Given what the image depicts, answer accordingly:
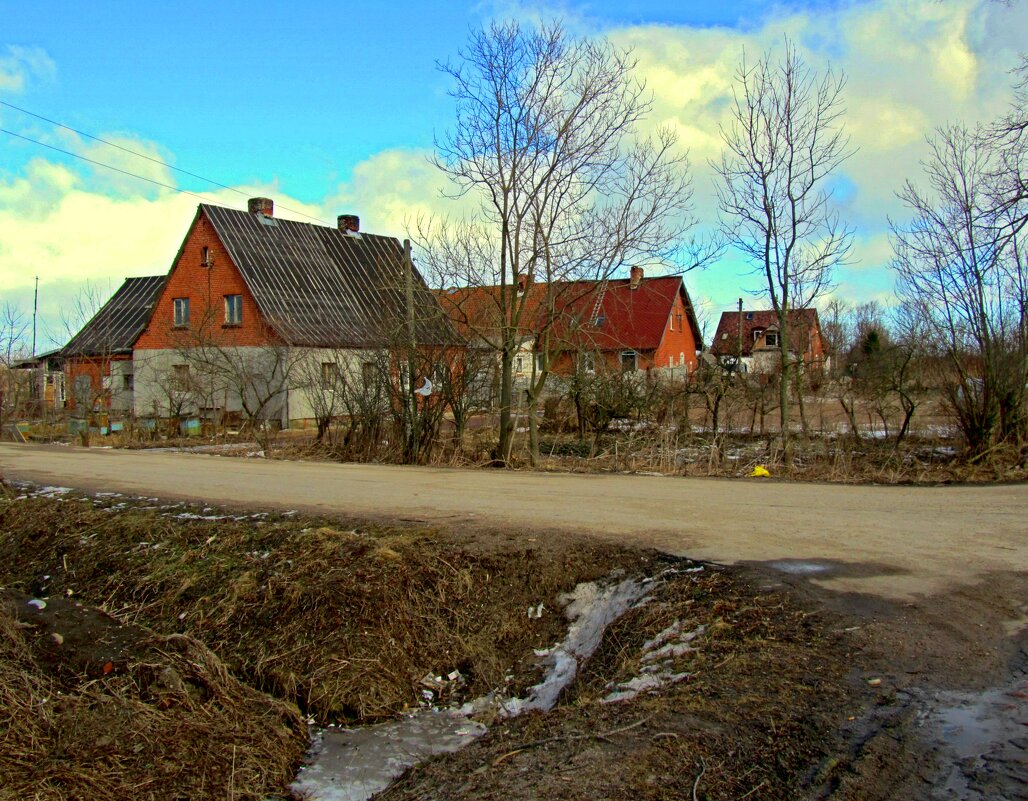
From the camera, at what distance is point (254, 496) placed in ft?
40.9

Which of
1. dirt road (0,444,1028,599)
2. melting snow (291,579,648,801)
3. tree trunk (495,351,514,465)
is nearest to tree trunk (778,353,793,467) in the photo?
dirt road (0,444,1028,599)

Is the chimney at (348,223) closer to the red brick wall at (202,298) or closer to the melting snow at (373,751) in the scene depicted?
the red brick wall at (202,298)

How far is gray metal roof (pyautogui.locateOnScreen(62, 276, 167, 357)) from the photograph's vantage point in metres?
37.8

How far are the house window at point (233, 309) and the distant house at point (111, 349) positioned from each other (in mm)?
5308

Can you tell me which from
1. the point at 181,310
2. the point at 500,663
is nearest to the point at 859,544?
the point at 500,663

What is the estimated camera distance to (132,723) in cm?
553

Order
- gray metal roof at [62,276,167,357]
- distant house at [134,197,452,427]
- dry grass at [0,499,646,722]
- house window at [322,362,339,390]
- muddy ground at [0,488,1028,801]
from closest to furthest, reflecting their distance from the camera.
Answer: muddy ground at [0,488,1028,801], dry grass at [0,499,646,722], house window at [322,362,339,390], distant house at [134,197,452,427], gray metal roof at [62,276,167,357]

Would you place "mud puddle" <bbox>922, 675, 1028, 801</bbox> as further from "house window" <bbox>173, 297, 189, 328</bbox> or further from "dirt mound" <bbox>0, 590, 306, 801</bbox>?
"house window" <bbox>173, 297, 189, 328</bbox>

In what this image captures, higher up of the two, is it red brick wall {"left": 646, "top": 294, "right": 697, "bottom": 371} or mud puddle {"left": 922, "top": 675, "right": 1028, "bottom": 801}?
red brick wall {"left": 646, "top": 294, "right": 697, "bottom": 371}

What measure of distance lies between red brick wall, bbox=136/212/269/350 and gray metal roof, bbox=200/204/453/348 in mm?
682

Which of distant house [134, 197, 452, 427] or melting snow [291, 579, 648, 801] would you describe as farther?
distant house [134, 197, 452, 427]

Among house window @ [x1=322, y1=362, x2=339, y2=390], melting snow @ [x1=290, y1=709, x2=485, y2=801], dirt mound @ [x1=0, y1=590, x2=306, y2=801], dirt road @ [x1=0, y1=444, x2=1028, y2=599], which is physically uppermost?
house window @ [x1=322, y1=362, x2=339, y2=390]

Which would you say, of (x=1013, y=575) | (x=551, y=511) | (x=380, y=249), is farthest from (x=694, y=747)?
(x=380, y=249)

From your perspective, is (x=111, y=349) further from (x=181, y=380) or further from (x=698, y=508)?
(x=698, y=508)
